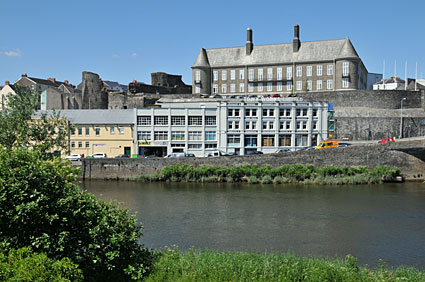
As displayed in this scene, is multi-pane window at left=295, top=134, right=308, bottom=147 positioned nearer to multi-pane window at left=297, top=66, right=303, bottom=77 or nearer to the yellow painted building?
the yellow painted building

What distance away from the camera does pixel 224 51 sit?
80.3 meters

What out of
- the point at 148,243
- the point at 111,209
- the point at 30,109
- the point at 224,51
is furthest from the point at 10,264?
the point at 224,51

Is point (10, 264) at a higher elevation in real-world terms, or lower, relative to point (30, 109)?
lower

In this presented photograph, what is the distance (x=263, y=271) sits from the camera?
15273 millimetres

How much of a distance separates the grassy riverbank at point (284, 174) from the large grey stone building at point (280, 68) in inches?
1107

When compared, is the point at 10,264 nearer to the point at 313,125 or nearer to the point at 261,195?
the point at 261,195

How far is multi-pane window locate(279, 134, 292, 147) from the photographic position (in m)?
55.3

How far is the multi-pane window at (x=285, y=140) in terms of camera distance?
5534cm

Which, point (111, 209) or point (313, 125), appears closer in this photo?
point (111, 209)

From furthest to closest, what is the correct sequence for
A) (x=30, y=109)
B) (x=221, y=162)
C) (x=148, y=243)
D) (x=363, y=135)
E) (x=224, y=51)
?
(x=224, y=51), (x=363, y=135), (x=221, y=162), (x=30, y=109), (x=148, y=243)

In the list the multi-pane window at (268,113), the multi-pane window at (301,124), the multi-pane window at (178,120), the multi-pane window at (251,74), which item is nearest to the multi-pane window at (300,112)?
the multi-pane window at (301,124)

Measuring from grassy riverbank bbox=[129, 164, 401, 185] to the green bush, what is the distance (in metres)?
33.6

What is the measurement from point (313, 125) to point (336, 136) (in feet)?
22.9

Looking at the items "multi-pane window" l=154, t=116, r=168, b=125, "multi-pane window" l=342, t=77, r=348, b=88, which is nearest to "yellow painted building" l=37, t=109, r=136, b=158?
"multi-pane window" l=154, t=116, r=168, b=125
